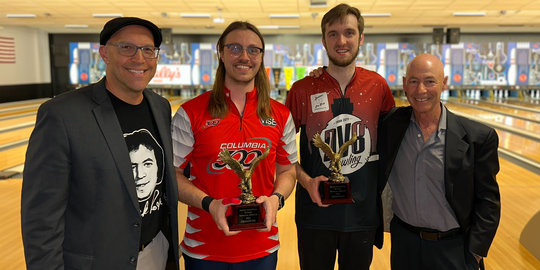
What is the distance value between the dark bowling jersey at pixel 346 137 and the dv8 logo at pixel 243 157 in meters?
0.38

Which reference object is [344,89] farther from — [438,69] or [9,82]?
[9,82]

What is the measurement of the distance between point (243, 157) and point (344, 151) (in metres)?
0.42

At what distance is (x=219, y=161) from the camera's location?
129cm

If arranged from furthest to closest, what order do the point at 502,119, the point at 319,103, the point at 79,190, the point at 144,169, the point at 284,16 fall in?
the point at 284,16 < the point at 502,119 < the point at 319,103 < the point at 144,169 < the point at 79,190

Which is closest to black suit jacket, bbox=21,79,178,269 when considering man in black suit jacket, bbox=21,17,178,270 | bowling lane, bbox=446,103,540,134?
man in black suit jacket, bbox=21,17,178,270

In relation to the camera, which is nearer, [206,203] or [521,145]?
[206,203]

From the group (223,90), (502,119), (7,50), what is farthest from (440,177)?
(7,50)

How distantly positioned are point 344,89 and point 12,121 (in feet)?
25.3

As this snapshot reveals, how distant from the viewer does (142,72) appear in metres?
1.15

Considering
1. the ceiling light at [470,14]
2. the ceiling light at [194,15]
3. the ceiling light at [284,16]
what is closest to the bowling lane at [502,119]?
the ceiling light at [470,14]

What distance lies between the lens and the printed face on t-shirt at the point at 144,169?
1144mm

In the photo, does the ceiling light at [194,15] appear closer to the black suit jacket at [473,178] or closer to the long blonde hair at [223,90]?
the long blonde hair at [223,90]

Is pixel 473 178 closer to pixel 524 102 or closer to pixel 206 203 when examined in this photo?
pixel 206 203

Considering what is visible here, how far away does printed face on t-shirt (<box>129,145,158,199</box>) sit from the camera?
1.14 metres
